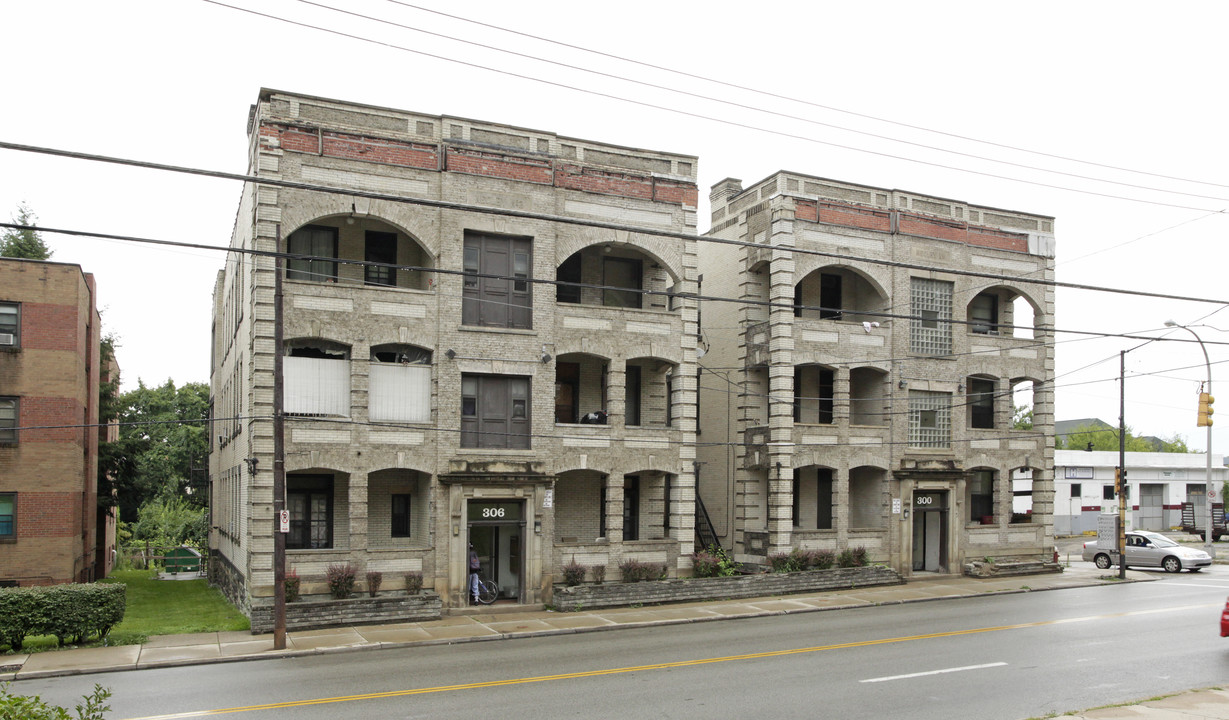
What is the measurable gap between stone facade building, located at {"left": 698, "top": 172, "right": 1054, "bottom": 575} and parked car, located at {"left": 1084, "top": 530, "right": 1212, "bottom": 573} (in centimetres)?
340

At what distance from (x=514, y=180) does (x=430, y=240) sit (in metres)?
3.10

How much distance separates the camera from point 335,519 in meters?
27.0

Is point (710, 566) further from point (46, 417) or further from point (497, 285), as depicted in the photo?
point (46, 417)

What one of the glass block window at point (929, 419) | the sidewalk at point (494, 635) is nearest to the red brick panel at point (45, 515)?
the sidewalk at point (494, 635)

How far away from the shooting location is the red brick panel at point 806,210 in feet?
107

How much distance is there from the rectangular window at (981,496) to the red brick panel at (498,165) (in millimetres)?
21005

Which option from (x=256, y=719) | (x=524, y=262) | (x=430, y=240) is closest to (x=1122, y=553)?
(x=524, y=262)

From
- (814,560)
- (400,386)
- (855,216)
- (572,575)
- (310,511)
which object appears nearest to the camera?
(310,511)

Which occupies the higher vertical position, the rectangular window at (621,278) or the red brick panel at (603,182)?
the red brick panel at (603,182)

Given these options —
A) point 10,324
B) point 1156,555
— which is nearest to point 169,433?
point 10,324

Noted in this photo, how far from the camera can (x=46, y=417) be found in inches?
1144

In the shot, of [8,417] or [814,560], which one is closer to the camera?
[8,417]

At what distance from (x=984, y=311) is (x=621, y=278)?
51.1 ft

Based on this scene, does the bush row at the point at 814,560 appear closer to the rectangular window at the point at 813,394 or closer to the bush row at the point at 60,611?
the rectangular window at the point at 813,394
